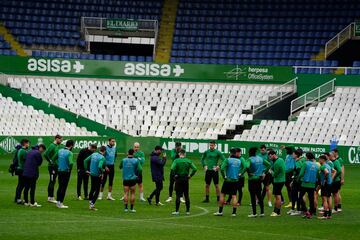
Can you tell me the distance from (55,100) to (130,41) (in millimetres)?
8416

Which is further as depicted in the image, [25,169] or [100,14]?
[100,14]

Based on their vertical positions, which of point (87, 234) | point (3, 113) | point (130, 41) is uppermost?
point (130, 41)

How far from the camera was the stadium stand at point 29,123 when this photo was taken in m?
53.2

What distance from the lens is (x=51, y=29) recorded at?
6347cm

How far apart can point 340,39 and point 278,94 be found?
6686mm

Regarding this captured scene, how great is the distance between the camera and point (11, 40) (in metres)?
62.1

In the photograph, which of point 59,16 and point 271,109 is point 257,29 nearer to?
point 271,109

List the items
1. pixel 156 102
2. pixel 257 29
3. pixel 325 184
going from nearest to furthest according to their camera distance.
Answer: pixel 325 184
pixel 156 102
pixel 257 29

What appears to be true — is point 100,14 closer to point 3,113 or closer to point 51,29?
point 51,29

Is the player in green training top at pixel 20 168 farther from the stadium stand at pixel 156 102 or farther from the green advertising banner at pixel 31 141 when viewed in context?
the stadium stand at pixel 156 102

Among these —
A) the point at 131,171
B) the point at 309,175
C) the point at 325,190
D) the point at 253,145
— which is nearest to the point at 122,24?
the point at 253,145

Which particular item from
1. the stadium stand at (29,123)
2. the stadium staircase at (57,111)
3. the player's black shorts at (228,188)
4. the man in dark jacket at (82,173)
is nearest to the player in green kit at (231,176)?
the player's black shorts at (228,188)

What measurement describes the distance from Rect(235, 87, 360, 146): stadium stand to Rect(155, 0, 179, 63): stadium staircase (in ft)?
34.0

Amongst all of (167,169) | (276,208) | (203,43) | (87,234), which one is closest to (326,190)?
(276,208)
